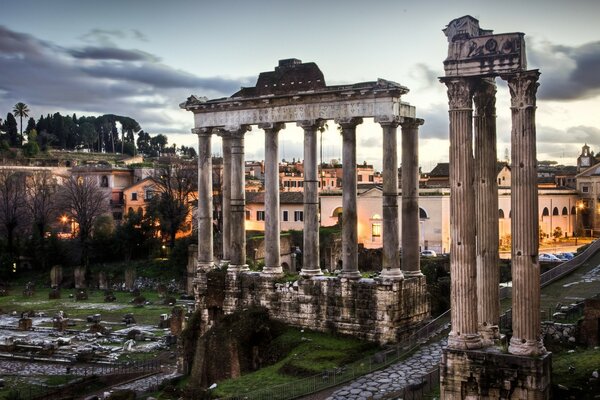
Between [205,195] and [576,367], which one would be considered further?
[205,195]

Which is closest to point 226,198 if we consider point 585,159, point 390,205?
point 390,205

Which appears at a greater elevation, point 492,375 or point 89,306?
point 492,375

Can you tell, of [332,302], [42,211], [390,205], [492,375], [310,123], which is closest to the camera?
[492,375]

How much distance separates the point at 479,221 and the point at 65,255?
51623mm

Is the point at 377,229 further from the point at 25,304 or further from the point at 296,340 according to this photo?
the point at 296,340

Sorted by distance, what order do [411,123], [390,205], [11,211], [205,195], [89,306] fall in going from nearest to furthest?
[390,205] → [411,123] → [205,195] → [89,306] → [11,211]

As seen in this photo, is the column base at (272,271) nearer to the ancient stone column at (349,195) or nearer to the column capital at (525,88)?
the ancient stone column at (349,195)

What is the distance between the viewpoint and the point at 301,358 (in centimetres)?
2291

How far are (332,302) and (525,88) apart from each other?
11699 mm

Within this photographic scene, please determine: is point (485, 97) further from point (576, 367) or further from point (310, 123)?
point (310, 123)

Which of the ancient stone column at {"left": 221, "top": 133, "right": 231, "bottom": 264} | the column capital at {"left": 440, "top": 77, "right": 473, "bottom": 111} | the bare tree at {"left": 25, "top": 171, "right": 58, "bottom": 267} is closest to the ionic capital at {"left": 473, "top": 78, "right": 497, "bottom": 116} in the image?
the column capital at {"left": 440, "top": 77, "right": 473, "bottom": 111}

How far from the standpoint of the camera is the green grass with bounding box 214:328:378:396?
70.2ft

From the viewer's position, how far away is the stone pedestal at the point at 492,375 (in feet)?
50.8

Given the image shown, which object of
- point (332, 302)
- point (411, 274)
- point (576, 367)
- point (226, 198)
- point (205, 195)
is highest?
point (205, 195)
